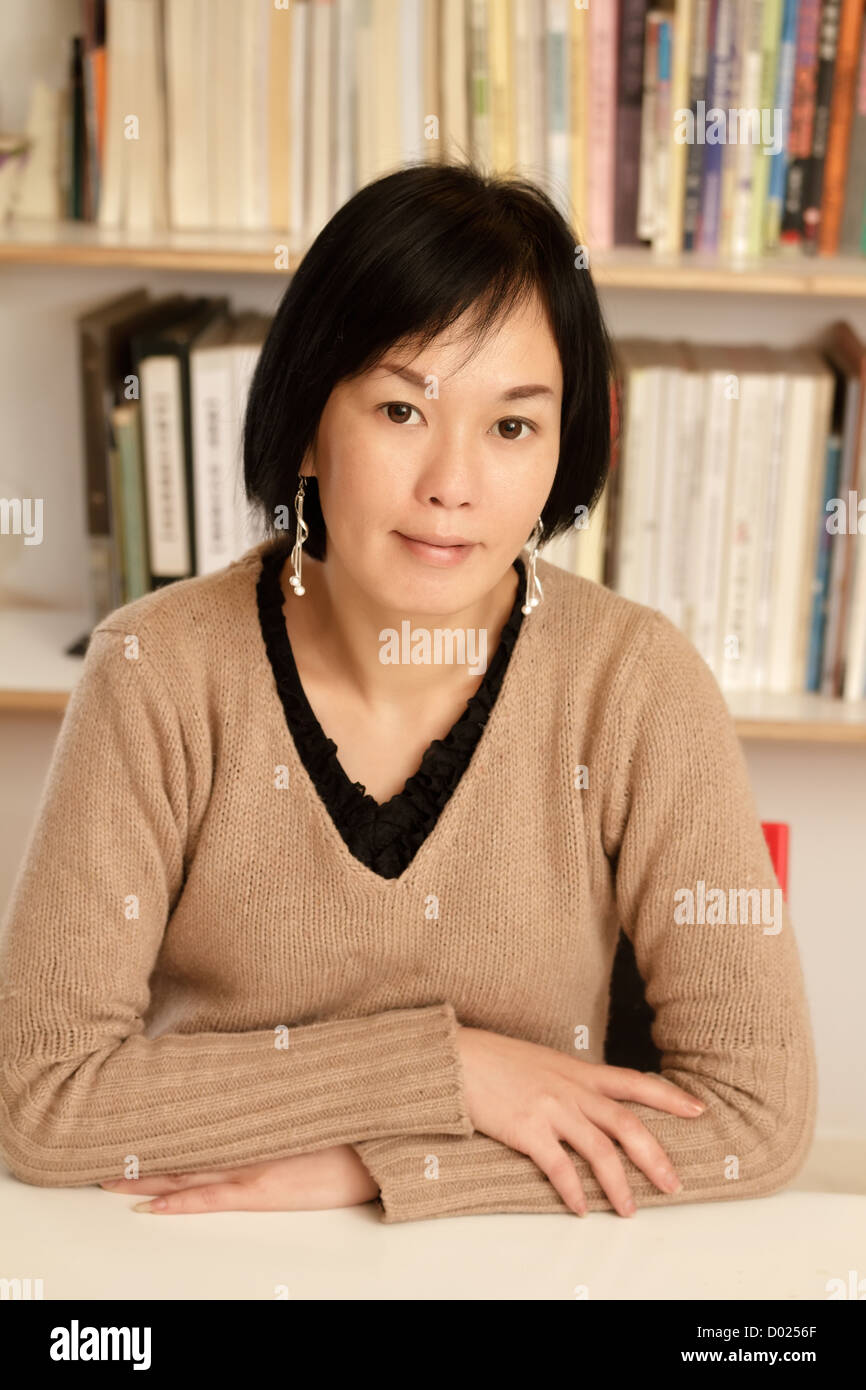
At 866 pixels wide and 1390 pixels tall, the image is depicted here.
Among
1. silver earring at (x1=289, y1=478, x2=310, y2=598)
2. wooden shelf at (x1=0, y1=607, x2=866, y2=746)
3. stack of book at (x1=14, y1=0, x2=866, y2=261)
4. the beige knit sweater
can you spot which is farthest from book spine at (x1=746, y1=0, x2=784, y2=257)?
silver earring at (x1=289, y1=478, x2=310, y2=598)

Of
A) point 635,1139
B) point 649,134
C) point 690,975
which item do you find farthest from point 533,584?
point 649,134

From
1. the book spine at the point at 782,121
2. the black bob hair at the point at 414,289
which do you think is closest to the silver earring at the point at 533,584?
the black bob hair at the point at 414,289

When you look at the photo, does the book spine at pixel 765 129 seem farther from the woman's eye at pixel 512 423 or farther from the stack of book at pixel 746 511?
the woman's eye at pixel 512 423

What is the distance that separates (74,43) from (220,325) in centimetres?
38

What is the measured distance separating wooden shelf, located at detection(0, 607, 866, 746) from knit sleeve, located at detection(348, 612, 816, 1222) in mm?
524

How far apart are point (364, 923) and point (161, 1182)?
0.87 ft

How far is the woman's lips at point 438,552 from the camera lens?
1.16 metres

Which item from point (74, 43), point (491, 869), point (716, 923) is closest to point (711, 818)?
point (716, 923)

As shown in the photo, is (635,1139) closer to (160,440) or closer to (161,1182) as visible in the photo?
(161,1182)

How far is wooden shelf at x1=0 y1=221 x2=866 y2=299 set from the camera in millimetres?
1641

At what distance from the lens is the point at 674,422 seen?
1.81 m

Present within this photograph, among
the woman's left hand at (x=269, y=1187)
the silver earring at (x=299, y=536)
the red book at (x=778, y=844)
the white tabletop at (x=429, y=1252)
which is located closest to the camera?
the white tabletop at (x=429, y=1252)

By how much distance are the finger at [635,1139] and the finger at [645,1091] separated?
2 centimetres

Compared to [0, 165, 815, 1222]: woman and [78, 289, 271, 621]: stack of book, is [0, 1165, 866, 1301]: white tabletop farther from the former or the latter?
[78, 289, 271, 621]: stack of book
